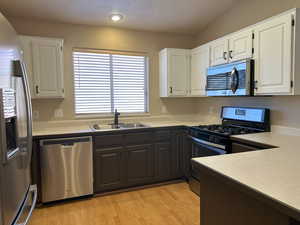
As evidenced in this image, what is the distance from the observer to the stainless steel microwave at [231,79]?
2.47m

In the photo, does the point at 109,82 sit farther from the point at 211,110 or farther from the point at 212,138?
the point at 212,138

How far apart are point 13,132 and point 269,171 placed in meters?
1.51

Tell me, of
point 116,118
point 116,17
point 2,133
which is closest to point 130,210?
point 116,118

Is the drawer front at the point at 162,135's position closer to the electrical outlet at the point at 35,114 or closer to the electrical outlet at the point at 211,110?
the electrical outlet at the point at 211,110

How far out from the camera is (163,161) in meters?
3.22

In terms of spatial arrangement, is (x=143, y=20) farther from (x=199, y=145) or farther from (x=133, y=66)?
(x=199, y=145)

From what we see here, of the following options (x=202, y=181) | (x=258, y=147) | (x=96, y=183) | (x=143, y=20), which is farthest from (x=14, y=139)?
(x=143, y=20)

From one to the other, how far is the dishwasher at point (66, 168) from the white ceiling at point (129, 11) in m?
1.71

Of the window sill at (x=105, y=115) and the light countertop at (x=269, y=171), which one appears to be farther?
the window sill at (x=105, y=115)

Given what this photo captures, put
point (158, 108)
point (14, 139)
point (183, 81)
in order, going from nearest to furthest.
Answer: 1. point (14, 139)
2. point (183, 81)
3. point (158, 108)

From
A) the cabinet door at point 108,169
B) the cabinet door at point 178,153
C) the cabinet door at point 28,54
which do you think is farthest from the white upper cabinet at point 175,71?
the cabinet door at point 28,54

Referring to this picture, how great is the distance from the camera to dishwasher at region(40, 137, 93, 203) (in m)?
2.59

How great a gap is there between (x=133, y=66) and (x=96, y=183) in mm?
1950

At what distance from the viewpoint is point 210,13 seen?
3.33 meters
